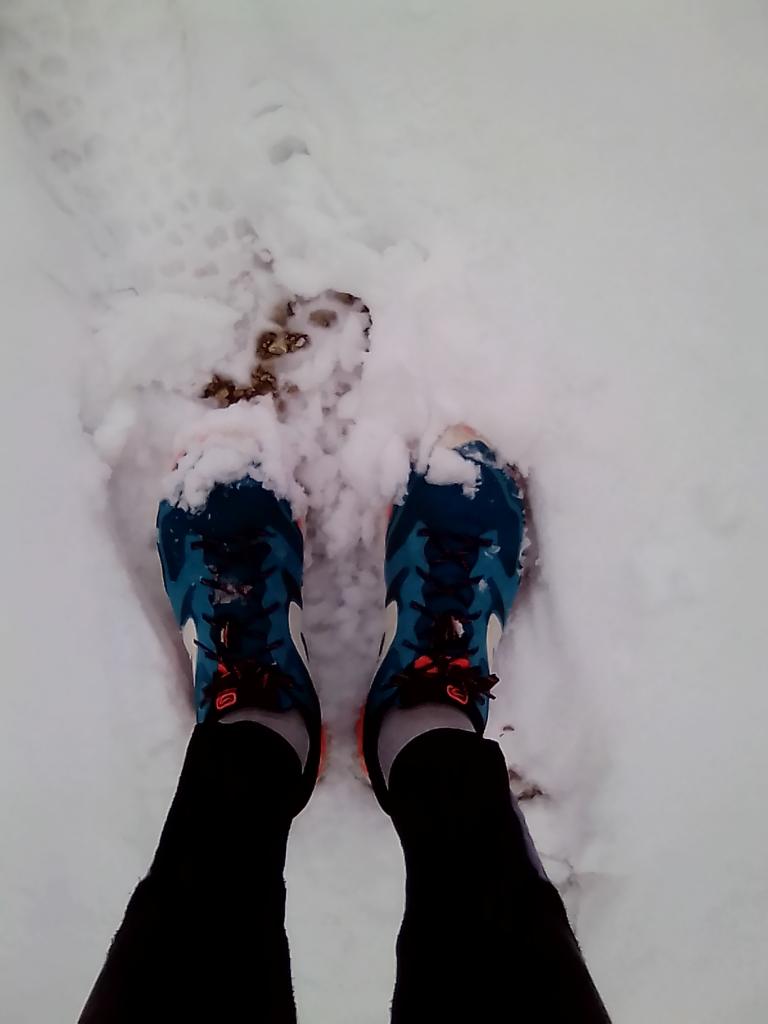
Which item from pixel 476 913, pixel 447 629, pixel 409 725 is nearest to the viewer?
pixel 476 913

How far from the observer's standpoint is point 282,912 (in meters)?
0.62

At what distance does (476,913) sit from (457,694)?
0.26 meters

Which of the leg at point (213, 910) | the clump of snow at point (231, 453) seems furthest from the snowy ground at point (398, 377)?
the leg at point (213, 910)

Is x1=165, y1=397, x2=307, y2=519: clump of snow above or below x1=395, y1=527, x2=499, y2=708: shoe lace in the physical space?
above

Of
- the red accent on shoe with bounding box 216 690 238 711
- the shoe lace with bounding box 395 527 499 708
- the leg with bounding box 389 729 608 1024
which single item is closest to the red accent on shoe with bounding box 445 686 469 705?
the shoe lace with bounding box 395 527 499 708

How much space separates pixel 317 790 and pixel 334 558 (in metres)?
0.28

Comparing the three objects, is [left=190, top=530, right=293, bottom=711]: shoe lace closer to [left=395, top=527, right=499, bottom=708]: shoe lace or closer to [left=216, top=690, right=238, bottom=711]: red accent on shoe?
[left=216, top=690, right=238, bottom=711]: red accent on shoe

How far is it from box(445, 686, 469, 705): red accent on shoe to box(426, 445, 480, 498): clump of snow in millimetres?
231

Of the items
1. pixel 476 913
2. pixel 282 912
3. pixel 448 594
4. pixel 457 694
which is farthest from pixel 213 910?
pixel 448 594

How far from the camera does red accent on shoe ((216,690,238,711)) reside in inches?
30.8

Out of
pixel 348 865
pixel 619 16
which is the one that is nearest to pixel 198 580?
pixel 348 865

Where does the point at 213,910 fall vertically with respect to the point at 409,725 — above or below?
below

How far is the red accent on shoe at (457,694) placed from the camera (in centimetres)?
80

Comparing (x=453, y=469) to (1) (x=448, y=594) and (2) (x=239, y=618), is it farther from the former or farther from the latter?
(2) (x=239, y=618)
